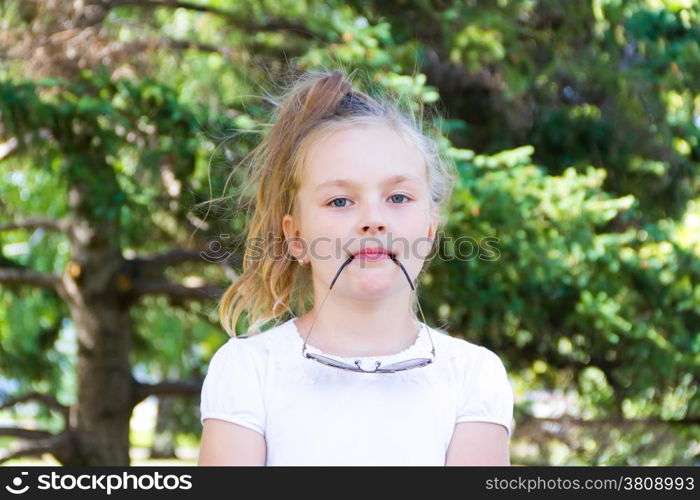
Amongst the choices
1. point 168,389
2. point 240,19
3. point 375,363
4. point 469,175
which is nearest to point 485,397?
point 375,363

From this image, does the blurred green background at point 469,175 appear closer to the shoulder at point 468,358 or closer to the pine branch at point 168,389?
the pine branch at point 168,389

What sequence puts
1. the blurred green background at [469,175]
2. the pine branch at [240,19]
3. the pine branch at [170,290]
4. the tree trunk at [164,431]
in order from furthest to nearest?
the tree trunk at [164,431]
the pine branch at [170,290]
the pine branch at [240,19]
the blurred green background at [469,175]

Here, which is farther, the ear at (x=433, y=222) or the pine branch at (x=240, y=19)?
the pine branch at (x=240, y=19)

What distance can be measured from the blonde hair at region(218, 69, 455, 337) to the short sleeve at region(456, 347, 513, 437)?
276 mm

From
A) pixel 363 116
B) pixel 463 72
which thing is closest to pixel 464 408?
pixel 363 116

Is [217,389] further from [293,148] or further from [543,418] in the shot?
[543,418]

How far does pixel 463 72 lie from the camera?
7039mm

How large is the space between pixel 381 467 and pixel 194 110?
4.07m

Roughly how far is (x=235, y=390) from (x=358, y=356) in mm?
232

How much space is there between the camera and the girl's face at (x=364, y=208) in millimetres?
1833

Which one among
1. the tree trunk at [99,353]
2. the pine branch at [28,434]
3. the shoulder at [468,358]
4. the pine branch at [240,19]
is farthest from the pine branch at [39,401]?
the shoulder at [468,358]

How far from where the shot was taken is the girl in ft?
5.84

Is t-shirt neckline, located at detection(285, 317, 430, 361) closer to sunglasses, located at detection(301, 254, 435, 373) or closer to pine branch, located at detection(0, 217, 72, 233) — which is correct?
sunglasses, located at detection(301, 254, 435, 373)

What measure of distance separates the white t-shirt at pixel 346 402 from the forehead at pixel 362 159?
316 mm
